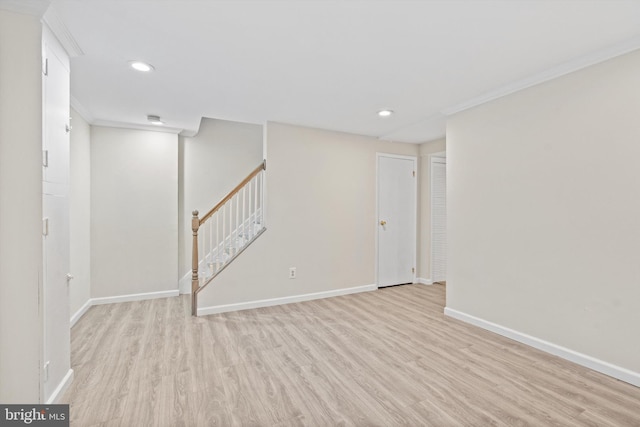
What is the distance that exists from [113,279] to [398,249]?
426cm

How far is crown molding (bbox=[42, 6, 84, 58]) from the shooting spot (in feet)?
5.79

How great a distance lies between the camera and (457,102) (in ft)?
10.5

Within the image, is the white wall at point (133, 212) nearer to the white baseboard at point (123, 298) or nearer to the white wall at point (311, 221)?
the white baseboard at point (123, 298)

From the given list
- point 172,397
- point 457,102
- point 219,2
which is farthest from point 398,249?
point 219,2

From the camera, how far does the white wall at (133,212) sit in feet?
12.9

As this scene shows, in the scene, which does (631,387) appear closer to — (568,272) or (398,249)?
(568,272)

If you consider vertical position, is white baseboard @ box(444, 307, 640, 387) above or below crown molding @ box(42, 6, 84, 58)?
below

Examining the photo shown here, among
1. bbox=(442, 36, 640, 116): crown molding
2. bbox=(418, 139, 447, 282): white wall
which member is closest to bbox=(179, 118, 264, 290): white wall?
bbox=(418, 139, 447, 282): white wall

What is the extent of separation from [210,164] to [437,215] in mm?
3883

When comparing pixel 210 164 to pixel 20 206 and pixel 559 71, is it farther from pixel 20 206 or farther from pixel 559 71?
pixel 559 71

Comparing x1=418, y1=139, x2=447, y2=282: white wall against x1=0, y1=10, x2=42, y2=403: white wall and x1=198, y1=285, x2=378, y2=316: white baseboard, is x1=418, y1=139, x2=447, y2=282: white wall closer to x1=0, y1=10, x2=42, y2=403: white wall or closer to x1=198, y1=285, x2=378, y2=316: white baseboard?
x1=198, y1=285, x2=378, y2=316: white baseboard

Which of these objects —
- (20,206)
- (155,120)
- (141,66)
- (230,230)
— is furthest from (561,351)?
(155,120)

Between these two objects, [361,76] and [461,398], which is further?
[361,76]

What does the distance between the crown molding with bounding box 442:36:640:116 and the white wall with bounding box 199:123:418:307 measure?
1740 mm
